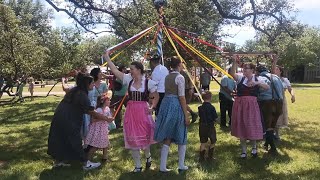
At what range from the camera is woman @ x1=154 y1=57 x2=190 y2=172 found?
5473 millimetres

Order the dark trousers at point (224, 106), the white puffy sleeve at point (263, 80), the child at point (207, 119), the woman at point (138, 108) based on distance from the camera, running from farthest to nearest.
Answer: the dark trousers at point (224, 106) → the white puffy sleeve at point (263, 80) → the child at point (207, 119) → the woman at point (138, 108)

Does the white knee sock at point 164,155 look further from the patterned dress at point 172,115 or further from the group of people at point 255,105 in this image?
the group of people at point 255,105

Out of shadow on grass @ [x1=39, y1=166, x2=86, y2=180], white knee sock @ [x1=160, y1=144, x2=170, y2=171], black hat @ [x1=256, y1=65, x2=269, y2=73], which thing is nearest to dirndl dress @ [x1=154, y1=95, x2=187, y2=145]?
white knee sock @ [x1=160, y1=144, x2=170, y2=171]

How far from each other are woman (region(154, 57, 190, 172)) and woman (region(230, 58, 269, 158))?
1.30 meters

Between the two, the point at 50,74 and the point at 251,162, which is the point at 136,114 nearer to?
the point at 251,162

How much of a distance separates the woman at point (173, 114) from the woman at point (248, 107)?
51.1 inches

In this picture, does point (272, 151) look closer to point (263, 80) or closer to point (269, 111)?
point (269, 111)

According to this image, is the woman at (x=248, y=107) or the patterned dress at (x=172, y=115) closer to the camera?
the patterned dress at (x=172, y=115)

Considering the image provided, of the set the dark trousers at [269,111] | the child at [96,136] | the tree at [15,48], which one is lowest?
the child at [96,136]

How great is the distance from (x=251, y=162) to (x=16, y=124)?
7.57 meters

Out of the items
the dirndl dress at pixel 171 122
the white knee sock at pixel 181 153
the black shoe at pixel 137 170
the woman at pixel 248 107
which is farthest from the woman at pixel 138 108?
the woman at pixel 248 107

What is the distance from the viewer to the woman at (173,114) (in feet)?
18.0

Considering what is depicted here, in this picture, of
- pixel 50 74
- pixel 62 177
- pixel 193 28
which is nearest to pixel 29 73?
pixel 50 74

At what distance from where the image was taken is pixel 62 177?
5555 mm
